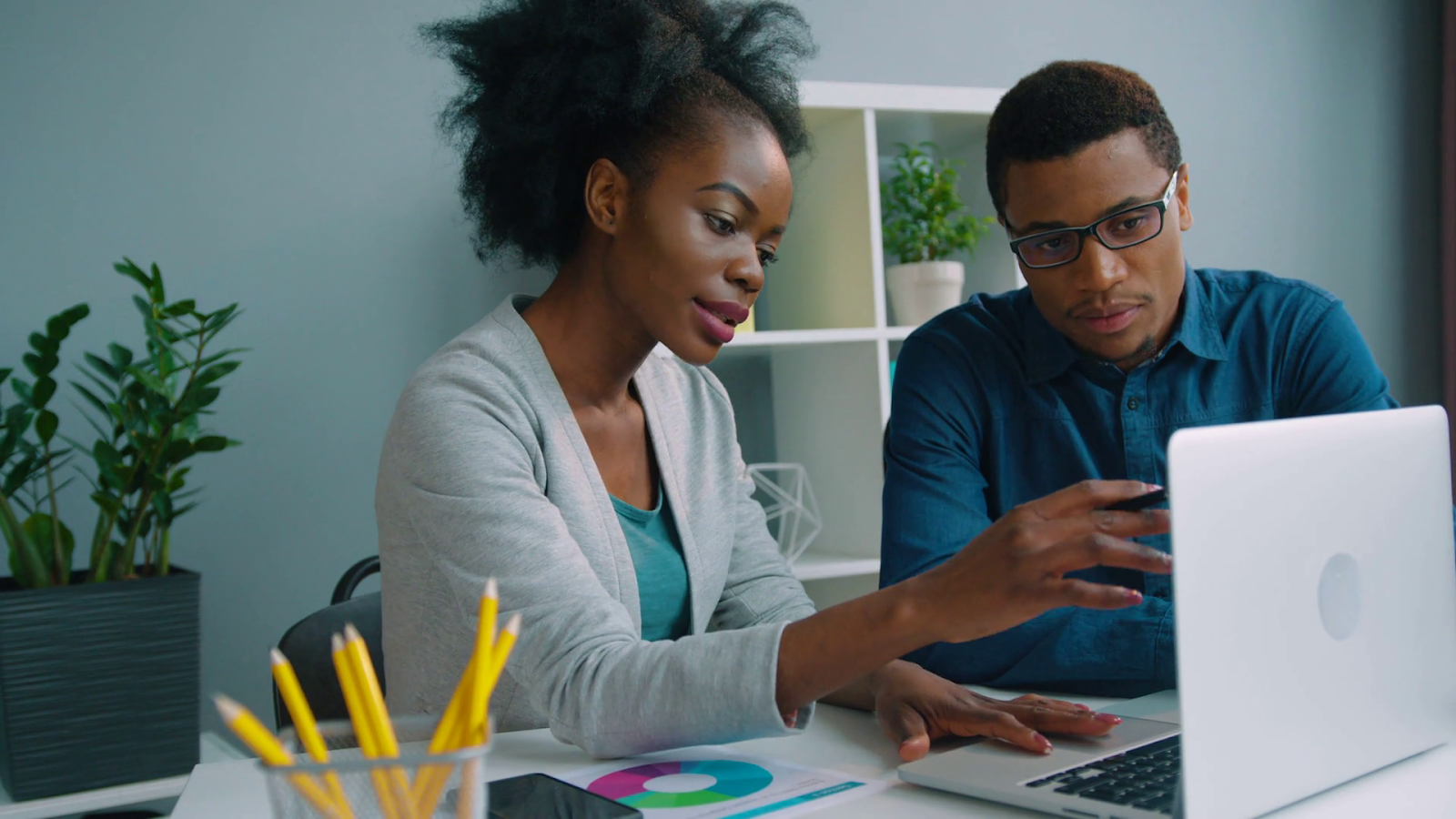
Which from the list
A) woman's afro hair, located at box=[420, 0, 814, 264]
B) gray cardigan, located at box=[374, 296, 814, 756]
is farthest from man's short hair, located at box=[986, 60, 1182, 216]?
gray cardigan, located at box=[374, 296, 814, 756]

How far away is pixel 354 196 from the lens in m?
2.08

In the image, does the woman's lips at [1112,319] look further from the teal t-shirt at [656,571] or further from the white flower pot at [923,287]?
the white flower pot at [923,287]

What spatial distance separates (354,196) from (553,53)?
91 centimetres

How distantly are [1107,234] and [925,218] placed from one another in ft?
3.11

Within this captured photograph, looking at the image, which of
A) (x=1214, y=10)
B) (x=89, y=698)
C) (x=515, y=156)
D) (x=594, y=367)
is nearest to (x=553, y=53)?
(x=515, y=156)

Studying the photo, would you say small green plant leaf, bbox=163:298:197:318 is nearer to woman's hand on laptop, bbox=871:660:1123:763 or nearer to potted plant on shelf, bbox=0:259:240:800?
potted plant on shelf, bbox=0:259:240:800

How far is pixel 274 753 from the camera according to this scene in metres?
0.48

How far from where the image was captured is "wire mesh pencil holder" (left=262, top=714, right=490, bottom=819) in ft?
1.53

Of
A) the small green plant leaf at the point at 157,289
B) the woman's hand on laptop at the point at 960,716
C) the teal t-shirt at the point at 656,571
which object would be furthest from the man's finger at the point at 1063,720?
the small green plant leaf at the point at 157,289

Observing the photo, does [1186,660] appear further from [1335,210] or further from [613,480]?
[1335,210]

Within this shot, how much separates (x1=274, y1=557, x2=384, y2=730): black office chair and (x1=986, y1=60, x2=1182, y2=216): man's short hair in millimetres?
907

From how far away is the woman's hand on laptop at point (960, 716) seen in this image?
87 centimetres

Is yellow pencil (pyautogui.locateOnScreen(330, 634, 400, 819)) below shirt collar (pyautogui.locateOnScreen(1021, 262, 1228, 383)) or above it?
below

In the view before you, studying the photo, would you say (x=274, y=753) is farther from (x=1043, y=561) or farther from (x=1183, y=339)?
(x=1183, y=339)
